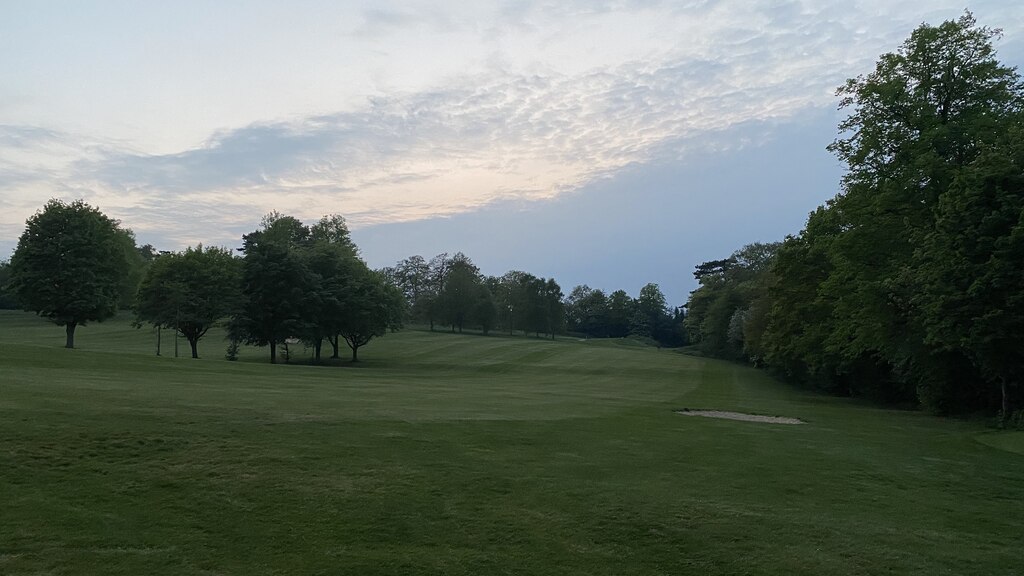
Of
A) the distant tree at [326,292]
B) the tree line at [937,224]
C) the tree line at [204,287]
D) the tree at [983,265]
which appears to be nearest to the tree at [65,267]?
the tree line at [204,287]

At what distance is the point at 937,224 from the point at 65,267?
56.0 metres

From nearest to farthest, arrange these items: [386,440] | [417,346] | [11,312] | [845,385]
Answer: [386,440] < [845,385] < [417,346] < [11,312]

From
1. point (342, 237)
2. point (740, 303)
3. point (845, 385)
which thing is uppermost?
point (342, 237)

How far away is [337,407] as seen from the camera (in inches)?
683

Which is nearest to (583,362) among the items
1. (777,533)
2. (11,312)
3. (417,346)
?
(417,346)

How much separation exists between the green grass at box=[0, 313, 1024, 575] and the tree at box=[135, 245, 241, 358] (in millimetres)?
41758

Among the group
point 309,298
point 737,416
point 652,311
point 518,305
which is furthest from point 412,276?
point 737,416

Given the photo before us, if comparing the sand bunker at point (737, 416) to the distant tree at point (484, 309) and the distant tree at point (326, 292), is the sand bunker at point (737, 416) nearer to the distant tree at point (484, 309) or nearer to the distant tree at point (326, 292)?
the distant tree at point (326, 292)

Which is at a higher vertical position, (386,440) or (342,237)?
(342,237)

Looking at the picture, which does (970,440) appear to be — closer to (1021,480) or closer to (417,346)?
(1021,480)

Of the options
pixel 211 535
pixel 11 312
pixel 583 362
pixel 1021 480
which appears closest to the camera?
pixel 211 535

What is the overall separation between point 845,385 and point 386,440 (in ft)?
150

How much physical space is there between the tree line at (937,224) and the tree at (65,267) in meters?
51.4

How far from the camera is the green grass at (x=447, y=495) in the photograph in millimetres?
7395
